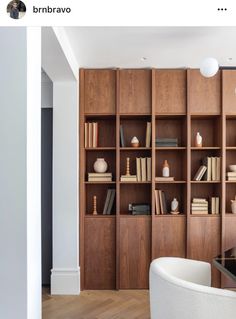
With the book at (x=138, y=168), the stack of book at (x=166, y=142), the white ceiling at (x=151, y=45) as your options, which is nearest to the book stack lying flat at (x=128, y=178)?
the book at (x=138, y=168)

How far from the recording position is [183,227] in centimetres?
320

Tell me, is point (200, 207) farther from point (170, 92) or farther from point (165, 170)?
point (170, 92)

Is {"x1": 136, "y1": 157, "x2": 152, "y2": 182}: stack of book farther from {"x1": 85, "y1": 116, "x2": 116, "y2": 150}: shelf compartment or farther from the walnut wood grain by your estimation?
the walnut wood grain

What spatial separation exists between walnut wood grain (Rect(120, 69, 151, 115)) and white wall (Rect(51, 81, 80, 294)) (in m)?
0.56

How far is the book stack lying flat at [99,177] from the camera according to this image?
324 cm

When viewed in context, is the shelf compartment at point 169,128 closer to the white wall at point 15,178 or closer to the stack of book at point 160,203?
the stack of book at point 160,203

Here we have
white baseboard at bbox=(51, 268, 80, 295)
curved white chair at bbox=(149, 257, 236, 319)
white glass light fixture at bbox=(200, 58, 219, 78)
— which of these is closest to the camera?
curved white chair at bbox=(149, 257, 236, 319)

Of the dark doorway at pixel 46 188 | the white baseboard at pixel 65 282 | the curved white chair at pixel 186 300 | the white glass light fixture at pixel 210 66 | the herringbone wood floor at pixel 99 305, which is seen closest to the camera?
the curved white chair at pixel 186 300

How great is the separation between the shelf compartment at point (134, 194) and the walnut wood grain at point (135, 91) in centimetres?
91

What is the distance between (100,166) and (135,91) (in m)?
0.97

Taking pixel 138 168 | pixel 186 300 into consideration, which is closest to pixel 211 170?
pixel 138 168

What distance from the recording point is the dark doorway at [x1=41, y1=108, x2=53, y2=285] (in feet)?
11.2

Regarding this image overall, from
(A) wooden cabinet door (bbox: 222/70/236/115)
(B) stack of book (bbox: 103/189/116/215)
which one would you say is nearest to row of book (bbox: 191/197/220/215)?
(B) stack of book (bbox: 103/189/116/215)
